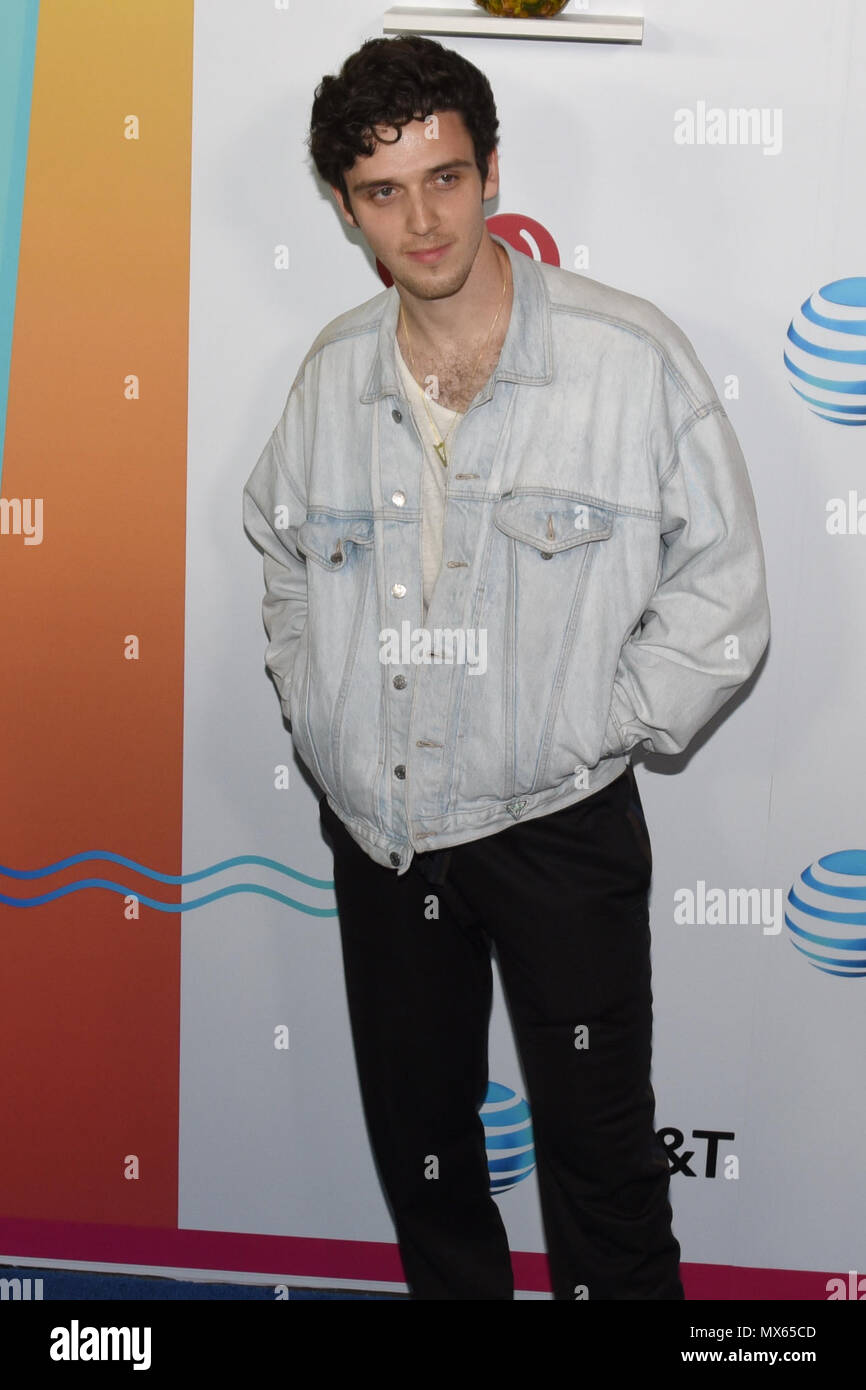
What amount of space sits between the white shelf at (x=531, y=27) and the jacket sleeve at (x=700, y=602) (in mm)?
604

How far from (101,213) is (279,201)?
0.94 ft

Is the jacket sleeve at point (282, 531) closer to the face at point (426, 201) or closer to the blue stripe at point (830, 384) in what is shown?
the face at point (426, 201)

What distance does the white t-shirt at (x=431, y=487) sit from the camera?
6.18 feet

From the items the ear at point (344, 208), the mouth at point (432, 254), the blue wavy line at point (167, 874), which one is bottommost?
the blue wavy line at point (167, 874)

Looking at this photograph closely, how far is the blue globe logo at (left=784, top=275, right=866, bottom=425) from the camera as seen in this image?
2051mm

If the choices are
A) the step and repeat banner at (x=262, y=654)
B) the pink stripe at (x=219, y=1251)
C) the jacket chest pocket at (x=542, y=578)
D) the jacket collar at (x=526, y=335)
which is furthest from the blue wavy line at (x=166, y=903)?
the jacket collar at (x=526, y=335)

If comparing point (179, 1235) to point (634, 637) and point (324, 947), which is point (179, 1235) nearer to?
point (324, 947)

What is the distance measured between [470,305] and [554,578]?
15.2 inches

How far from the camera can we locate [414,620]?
1.87m

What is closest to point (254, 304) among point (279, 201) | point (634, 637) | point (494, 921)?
point (279, 201)

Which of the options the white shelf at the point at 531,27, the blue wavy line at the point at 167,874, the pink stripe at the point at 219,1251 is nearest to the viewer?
the white shelf at the point at 531,27

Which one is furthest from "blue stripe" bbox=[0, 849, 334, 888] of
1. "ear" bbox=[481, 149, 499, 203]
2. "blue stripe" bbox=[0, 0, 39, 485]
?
"ear" bbox=[481, 149, 499, 203]

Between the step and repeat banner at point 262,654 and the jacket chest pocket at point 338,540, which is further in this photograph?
the step and repeat banner at point 262,654

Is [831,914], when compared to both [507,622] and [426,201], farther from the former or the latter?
[426,201]
